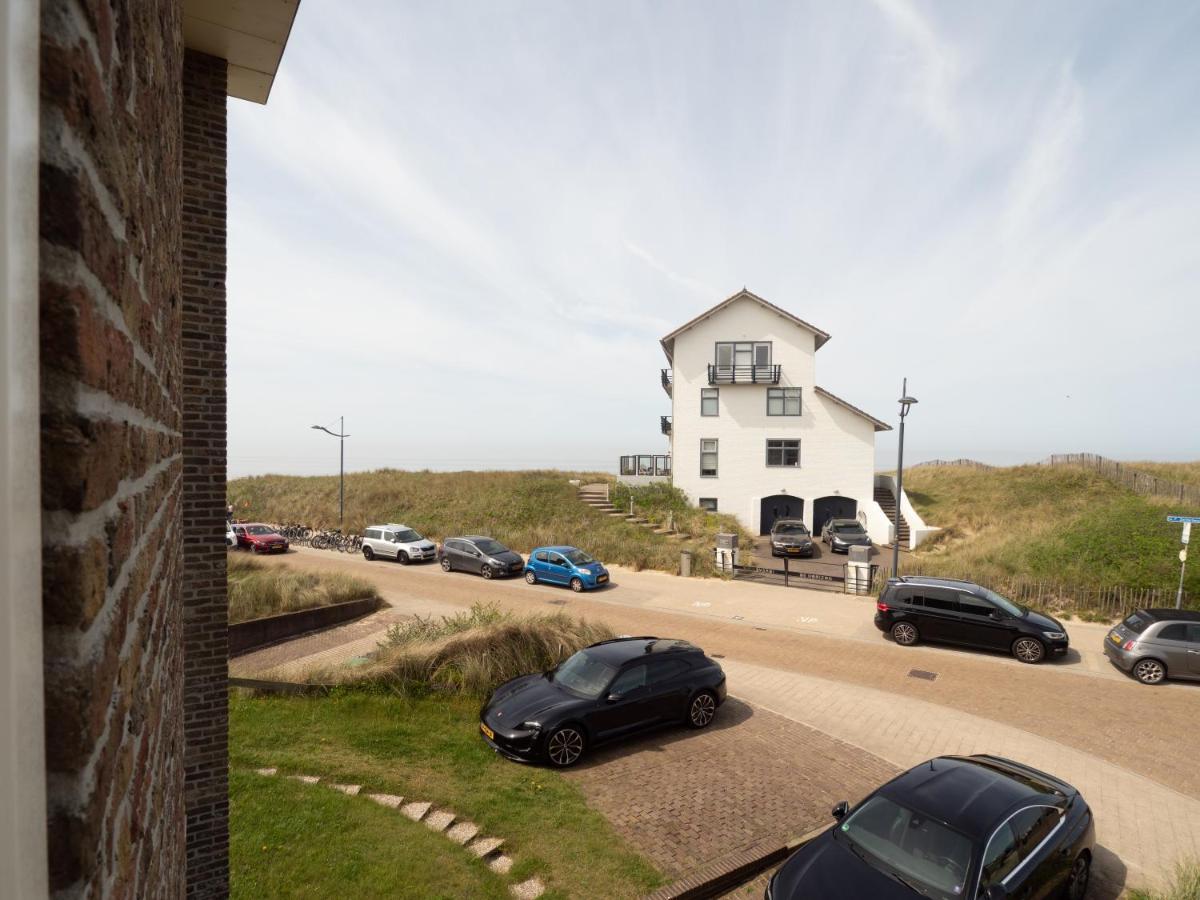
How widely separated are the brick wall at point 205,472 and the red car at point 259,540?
24012 mm

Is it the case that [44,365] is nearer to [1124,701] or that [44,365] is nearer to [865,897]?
[865,897]

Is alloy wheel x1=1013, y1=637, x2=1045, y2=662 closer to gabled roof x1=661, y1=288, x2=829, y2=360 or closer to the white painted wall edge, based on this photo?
the white painted wall edge

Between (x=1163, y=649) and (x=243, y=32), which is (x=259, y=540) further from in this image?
(x=1163, y=649)

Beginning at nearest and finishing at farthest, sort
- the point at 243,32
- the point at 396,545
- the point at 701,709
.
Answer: the point at 243,32 < the point at 701,709 < the point at 396,545

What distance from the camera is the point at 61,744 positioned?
0.90m

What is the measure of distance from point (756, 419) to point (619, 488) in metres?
7.96

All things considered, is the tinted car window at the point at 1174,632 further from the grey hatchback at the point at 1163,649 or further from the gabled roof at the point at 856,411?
the gabled roof at the point at 856,411

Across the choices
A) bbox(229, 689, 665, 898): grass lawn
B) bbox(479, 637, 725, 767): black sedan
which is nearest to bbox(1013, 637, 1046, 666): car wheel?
bbox(479, 637, 725, 767): black sedan

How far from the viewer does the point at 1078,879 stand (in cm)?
621

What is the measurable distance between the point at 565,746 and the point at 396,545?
62.5ft

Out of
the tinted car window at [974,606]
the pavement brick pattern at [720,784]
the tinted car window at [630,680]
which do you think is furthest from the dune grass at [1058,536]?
the tinted car window at [630,680]

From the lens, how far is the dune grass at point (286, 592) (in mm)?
15680

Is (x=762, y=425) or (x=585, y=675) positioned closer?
(x=585, y=675)

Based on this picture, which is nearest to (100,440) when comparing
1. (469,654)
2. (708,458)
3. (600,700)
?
(600,700)
